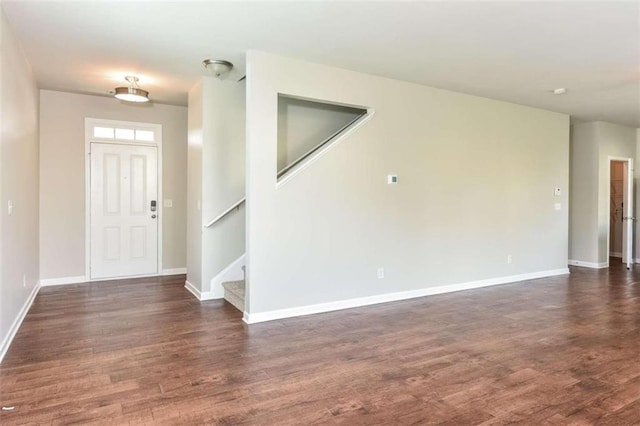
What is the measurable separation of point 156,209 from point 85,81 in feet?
6.75

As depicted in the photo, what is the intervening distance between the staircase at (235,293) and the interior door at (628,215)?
6.89 metres

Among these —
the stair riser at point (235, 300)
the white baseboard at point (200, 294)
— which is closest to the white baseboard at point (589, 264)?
the stair riser at point (235, 300)

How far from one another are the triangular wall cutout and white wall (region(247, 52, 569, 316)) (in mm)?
620

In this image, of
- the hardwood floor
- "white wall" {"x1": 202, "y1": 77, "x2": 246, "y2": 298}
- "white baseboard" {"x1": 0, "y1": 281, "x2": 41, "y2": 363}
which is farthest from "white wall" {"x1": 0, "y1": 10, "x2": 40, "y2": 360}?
"white wall" {"x1": 202, "y1": 77, "x2": 246, "y2": 298}

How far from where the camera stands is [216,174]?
500cm

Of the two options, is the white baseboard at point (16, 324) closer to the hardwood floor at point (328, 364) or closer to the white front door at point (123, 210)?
the hardwood floor at point (328, 364)

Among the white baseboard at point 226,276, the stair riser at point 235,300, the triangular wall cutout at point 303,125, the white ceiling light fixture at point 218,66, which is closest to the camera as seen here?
the white ceiling light fixture at point 218,66

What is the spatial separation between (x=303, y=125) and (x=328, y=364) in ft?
10.4

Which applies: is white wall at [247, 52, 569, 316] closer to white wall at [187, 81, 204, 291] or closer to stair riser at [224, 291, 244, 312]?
stair riser at [224, 291, 244, 312]

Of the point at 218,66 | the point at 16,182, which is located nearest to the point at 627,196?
the point at 218,66

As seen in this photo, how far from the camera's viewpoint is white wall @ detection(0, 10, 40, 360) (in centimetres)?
314

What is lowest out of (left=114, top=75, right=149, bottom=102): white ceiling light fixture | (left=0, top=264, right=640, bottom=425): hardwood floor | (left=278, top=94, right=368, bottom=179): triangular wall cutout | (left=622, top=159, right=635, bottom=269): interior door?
(left=0, top=264, right=640, bottom=425): hardwood floor

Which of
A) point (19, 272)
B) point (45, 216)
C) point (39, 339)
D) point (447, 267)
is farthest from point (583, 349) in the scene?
point (45, 216)

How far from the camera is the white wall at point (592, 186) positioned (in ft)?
24.2
